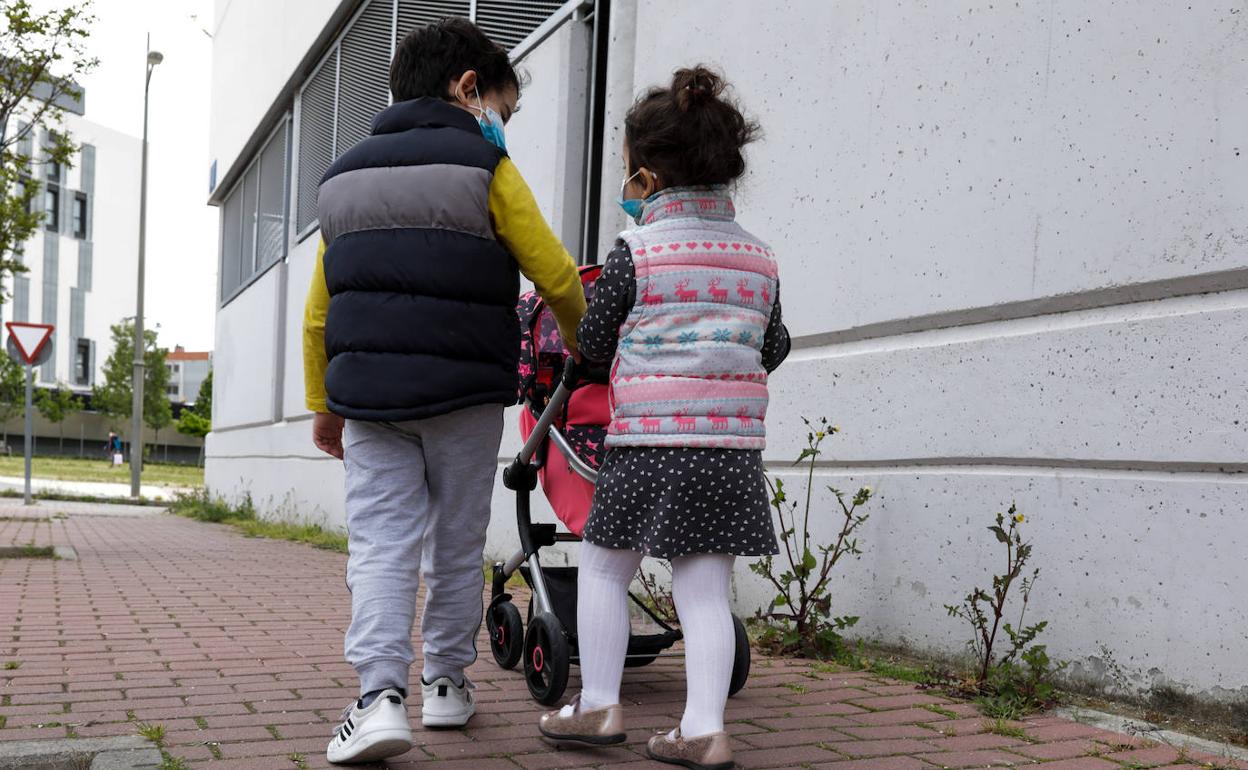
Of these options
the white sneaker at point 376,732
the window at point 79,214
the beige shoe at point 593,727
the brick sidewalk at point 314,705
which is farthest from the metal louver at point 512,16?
the window at point 79,214

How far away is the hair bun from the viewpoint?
2.96 metres

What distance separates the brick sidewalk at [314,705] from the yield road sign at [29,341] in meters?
11.6

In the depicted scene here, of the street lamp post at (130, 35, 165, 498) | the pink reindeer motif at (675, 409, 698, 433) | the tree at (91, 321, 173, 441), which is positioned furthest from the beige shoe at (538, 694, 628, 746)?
the tree at (91, 321, 173, 441)

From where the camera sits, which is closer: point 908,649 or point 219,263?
point 908,649

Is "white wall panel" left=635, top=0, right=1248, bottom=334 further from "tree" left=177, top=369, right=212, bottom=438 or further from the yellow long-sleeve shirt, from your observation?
"tree" left=177, top=369, right=212, bottom=438

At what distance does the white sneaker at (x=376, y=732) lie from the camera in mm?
2773

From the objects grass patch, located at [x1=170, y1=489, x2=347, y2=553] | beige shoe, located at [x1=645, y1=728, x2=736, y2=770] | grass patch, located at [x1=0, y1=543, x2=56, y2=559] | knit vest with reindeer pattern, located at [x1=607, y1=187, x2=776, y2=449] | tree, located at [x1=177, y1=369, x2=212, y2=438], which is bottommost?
tree, located at [x1=177, y1=369, x2=212, y2=438]

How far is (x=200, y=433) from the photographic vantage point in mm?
60781

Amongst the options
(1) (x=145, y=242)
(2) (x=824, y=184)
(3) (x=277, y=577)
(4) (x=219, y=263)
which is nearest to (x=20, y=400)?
(1) (x=145, y=242)

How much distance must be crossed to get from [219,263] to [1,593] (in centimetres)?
1557

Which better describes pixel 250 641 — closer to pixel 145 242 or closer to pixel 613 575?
pixel 613 575

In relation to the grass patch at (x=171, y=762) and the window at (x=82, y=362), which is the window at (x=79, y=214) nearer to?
the window at (x=82, y=362)

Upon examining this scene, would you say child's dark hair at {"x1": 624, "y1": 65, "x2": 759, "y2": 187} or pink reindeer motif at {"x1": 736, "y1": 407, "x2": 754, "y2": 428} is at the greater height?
child's dark hair at {"x1": 624, "y1": 65, "x2": 759, "y2": 187}

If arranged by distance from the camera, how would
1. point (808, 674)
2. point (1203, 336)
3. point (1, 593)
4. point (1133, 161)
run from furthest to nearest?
point (1, 593), point (808, 674), point (1133, 161), point (1203, 336)
